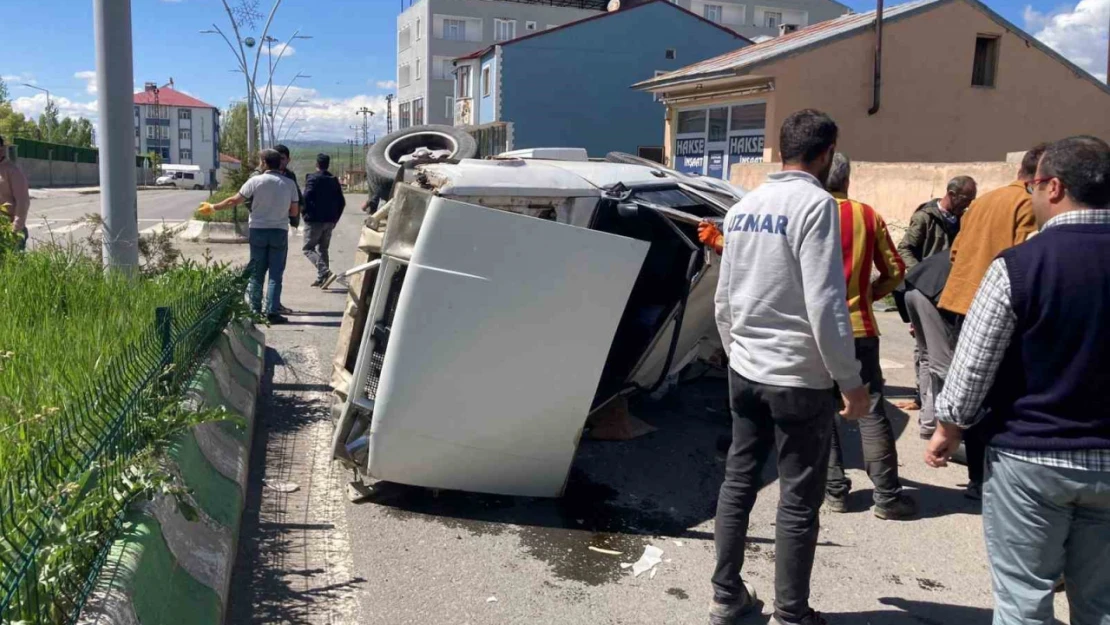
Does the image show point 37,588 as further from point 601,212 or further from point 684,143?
point 684,143

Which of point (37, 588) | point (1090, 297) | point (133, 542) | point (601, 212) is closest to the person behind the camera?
point (37, 588)

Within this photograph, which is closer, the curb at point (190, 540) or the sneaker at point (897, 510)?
the curb at point (190, 540)

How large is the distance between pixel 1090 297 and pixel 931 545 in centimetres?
250

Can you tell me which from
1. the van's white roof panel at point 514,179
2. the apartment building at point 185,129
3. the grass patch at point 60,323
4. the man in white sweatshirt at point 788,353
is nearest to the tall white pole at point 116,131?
the grass patch at point 60,323

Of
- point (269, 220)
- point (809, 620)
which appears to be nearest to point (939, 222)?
point (809, 620)

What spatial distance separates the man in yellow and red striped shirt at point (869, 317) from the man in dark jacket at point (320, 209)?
7827 millimetres

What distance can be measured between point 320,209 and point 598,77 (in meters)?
30.0

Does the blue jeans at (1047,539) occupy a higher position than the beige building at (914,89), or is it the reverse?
the beige building at (914,89)

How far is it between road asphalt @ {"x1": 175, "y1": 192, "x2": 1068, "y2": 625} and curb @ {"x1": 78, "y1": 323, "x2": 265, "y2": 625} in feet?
0.77

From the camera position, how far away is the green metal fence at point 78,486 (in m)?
2.35

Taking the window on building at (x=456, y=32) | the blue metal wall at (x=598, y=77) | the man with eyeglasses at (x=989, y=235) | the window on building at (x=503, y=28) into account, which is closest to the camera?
the man with eyeglasses at (x=989, y=235)

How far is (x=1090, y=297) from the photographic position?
2.53m

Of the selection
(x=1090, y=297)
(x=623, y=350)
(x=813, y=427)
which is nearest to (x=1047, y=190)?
(x=1090, y=297)

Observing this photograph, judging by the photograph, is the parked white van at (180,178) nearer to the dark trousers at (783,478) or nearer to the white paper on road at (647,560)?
the white paper on road at (647,560)
